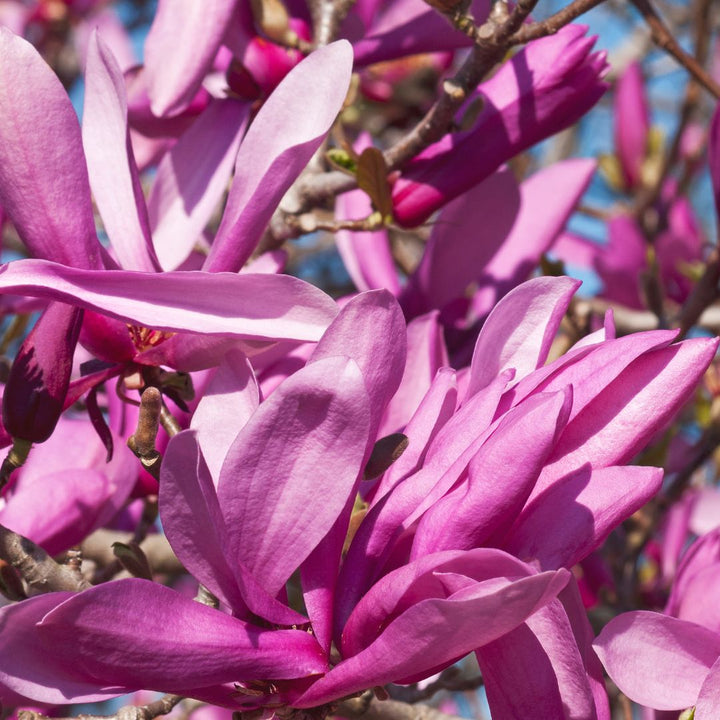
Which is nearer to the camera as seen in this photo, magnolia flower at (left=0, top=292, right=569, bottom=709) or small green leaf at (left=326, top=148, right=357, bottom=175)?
magnolia flower at (left=0, top=292, right=569, bottom=709)

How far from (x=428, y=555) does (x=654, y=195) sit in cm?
157

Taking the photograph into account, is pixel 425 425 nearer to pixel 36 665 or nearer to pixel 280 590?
pixel 280 590

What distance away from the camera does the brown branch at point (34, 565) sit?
0.63m

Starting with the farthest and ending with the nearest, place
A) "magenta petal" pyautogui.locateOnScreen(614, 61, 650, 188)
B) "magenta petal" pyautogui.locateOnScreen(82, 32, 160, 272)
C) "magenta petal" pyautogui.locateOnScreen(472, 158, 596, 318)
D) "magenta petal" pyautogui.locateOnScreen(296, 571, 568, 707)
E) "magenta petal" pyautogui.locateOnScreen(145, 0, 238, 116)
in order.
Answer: "magenta petal" pyautogui.locateOnScreen(614, 61, 650, 188), "magenta petal" pyautogui.locateOnScreen(472, 158, 596, 318), "magenta petal" pyautogui.locateOnScreen(145, 0, 238, 116), "magenta petal" pyautogui.locateOnScreen(82, 32, 160, 272), "magenta petal" pyautogui.locateOnScreen(296, 571, 568, 707)

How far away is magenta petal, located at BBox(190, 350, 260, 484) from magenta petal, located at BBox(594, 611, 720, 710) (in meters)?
0.23

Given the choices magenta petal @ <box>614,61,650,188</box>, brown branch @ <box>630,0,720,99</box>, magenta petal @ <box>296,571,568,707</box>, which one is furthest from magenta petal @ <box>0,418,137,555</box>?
magenta petal @ <box>614,61,650,188</box>

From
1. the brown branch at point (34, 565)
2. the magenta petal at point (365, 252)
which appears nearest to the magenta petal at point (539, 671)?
the brown branch at point (34, 565)

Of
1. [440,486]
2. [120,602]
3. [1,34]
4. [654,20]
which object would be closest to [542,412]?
[440,486]

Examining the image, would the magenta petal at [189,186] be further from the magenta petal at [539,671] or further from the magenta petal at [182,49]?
the magenta petal at [539,671]

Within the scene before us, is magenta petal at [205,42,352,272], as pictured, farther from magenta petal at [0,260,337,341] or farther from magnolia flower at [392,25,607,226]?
magnolia flower at [392,25,607,226]

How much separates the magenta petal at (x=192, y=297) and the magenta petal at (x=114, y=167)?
0.10m

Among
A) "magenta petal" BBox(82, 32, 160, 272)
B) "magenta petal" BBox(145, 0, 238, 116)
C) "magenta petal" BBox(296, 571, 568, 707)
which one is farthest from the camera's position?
"magenta petal" BBox(145, 0, 238, 116)

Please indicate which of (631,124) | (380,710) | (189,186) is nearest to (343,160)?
(189,186)

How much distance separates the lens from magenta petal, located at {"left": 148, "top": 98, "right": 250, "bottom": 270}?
0.77m
